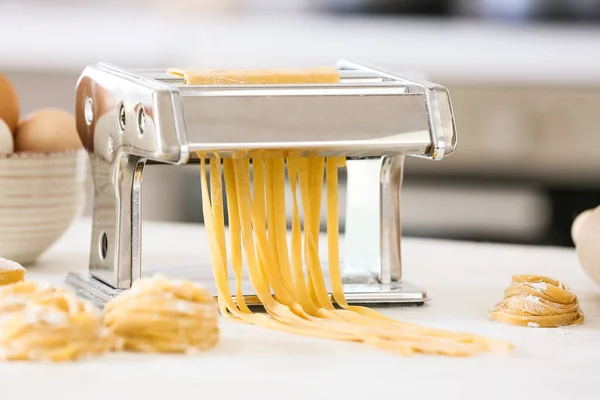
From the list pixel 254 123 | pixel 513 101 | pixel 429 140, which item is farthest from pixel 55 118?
pixel 513 101

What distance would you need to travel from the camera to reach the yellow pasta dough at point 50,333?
896 mm

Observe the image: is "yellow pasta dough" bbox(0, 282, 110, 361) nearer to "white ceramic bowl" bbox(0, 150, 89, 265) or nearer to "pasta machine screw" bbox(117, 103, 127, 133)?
"pasta machine screw" bbox(117, 103, 127, 133)

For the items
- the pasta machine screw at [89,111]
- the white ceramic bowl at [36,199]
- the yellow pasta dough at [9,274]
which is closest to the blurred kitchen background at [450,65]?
the white ceramic bowl at [36,199]

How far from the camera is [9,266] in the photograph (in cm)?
111

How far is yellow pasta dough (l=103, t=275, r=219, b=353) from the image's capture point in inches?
36.3

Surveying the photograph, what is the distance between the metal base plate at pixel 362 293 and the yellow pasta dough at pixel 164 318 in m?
0.17

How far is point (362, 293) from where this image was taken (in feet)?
3.80

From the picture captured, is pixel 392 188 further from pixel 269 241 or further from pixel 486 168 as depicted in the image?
pixel 486 168

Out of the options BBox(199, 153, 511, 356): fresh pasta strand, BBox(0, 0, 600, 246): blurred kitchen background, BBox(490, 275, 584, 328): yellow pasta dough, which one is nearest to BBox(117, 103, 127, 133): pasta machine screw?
BBox(199, 153, 511, 356): fresh pasta strand

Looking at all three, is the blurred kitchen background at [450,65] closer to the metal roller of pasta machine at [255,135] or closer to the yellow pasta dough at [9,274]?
the metal roller of pasta machine at [255,135]

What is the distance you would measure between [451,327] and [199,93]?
334mm

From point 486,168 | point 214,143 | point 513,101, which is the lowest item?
point 486,168

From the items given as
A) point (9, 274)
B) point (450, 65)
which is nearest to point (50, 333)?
point (9, 274)

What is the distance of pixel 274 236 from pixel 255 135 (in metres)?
0.14
